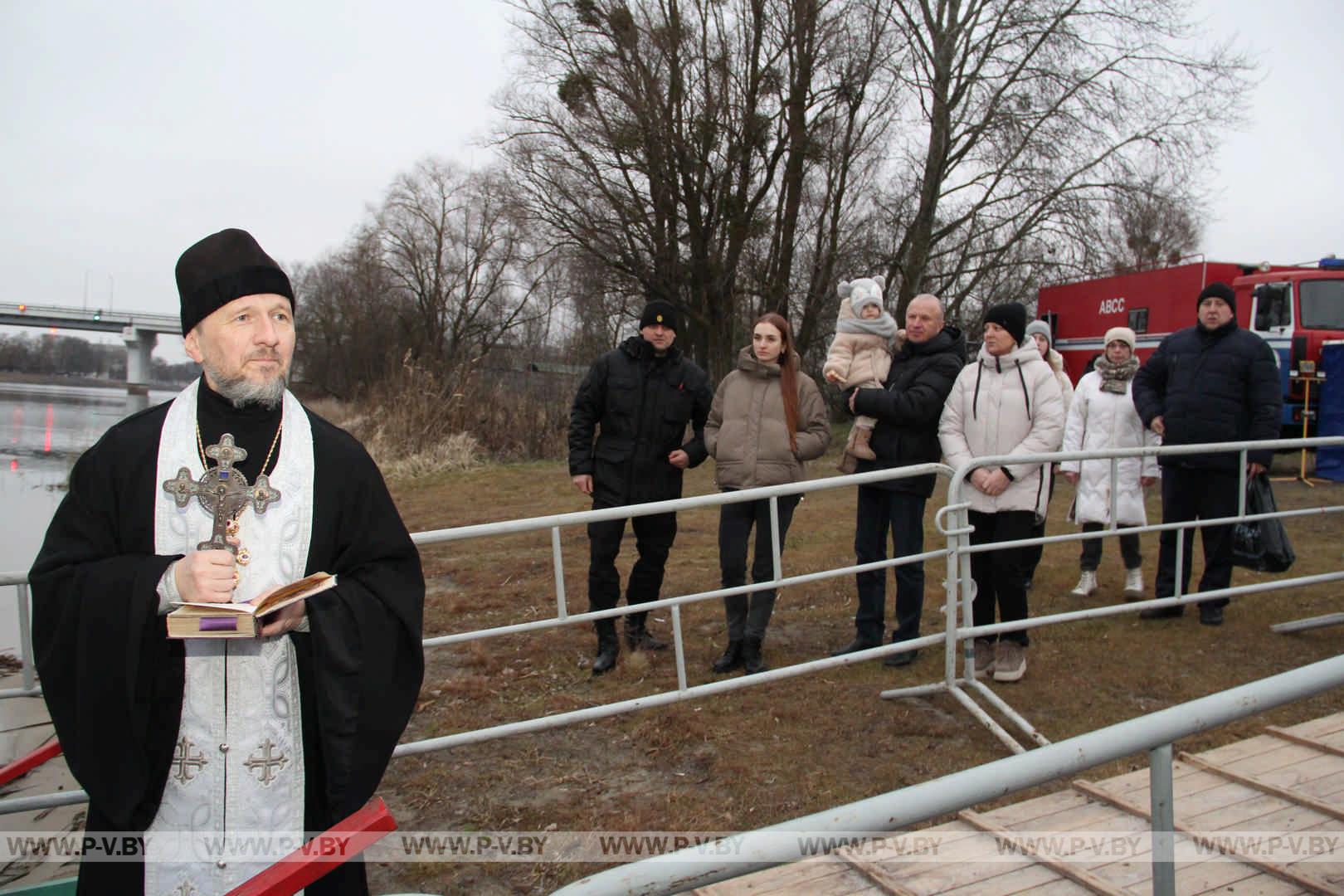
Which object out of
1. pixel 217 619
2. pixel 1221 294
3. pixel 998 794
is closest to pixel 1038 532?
pixel 1221 294

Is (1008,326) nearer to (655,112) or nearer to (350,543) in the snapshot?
(350,543)

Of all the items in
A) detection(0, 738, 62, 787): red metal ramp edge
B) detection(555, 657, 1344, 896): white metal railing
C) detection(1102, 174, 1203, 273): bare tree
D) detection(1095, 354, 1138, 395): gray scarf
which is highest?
detection(1102, 174, 1203, 273): bare tree

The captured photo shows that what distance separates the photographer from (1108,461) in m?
6.29

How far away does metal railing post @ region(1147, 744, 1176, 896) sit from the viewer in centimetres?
166

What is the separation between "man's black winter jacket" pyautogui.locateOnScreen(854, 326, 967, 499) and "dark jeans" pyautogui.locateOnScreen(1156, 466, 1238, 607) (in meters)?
1.57

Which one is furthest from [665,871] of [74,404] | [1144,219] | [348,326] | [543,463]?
[74,404]

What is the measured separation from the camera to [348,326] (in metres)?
33.9

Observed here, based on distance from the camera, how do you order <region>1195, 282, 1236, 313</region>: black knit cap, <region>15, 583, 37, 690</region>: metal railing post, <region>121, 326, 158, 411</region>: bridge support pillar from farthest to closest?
<region>121, 326, 158, 411</region>: bridge support pillar
<region>1195, 282, 1236, 313</region>: black knit cap
<region>15, 583, 37, 690</region>: metal railing post

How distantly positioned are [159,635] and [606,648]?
3.31m

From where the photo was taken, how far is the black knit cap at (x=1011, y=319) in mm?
4641

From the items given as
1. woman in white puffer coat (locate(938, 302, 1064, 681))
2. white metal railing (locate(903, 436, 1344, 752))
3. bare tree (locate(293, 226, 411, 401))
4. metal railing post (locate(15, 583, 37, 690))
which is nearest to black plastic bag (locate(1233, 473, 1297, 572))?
white metal railing (locate(903, 436, 1344, 752))

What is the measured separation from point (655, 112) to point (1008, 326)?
651 inches

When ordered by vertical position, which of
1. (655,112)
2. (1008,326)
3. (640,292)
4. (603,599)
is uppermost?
(655,112)

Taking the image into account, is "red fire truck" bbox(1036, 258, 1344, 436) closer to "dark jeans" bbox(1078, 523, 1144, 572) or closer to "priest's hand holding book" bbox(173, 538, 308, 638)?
"dark jeans" bbox(1078, 523, 1144, 572)
